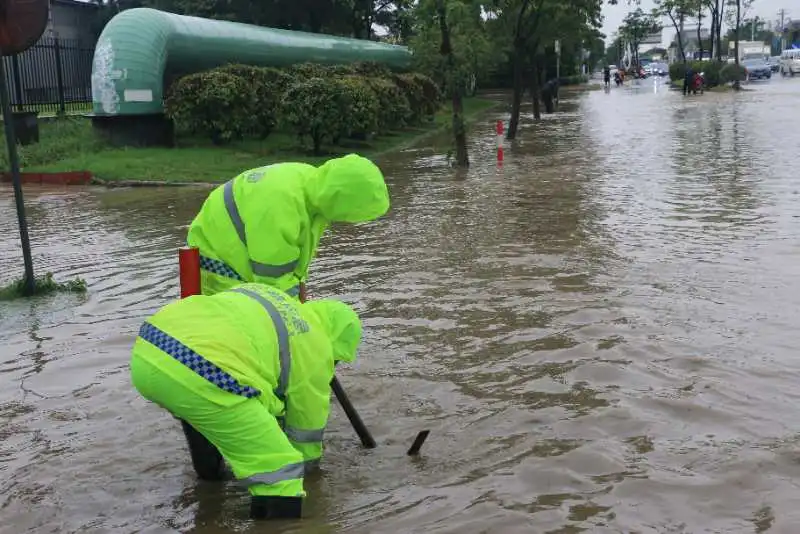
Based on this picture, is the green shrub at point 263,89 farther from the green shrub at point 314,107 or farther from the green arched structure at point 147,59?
the green arched structure at point 147,59

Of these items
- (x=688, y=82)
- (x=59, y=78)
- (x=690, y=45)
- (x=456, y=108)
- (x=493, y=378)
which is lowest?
(x=493, y=378)

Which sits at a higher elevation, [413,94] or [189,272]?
[413,94]

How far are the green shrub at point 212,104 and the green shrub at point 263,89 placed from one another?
18 cm

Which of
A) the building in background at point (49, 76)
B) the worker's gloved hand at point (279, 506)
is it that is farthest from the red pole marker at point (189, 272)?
the building in background at point (49, 76)

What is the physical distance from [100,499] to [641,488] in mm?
2394

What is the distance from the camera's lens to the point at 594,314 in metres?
6.69

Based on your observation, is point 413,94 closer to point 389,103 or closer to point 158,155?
point 389,103

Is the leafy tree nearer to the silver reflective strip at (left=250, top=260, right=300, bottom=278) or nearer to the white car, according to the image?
the white car

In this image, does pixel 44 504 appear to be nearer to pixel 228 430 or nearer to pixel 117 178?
pixel 228 430

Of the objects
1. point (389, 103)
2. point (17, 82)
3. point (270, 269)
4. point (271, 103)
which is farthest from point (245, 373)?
point (17, 82)

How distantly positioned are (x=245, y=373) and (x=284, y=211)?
3.38 ft

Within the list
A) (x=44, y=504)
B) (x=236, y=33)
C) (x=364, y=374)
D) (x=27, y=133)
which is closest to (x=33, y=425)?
(x=44, y=504)

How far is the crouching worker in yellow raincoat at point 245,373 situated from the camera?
10.3 feet

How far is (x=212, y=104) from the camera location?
19.2 meters
